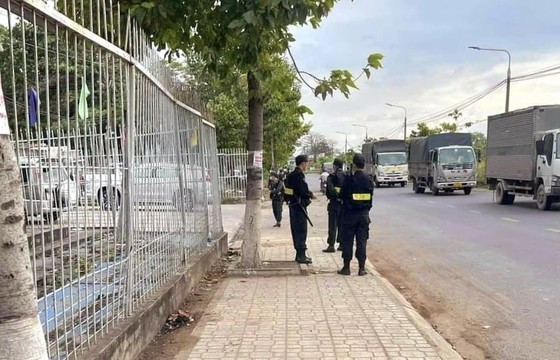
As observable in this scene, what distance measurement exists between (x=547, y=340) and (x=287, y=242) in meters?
7.38

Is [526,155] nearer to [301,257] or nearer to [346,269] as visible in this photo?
[301,257]

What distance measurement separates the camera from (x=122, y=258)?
15.0 ft

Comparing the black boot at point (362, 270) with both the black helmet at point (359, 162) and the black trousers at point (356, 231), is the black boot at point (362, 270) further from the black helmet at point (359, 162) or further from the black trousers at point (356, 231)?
the black helmet at point (359, 162)

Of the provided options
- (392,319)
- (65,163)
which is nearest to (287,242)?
(392,319)

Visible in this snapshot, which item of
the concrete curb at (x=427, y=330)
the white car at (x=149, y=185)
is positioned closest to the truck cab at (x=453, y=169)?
the white car at (x=149, y=185)

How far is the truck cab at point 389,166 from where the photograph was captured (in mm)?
37969

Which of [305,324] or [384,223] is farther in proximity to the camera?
[384,223]

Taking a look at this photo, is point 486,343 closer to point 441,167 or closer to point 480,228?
point 480,228

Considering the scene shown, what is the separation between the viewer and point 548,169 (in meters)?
17.2

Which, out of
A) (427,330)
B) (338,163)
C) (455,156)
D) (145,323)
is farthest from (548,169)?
(145,323)

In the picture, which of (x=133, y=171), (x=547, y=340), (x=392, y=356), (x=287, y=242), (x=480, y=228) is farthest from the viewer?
(x=480, y=228)

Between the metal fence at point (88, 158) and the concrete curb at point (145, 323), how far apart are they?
3.5 inches

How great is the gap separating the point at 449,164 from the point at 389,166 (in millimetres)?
10860

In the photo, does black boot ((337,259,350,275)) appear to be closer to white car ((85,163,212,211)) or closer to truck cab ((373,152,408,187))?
white car ((85,163,212,211))
